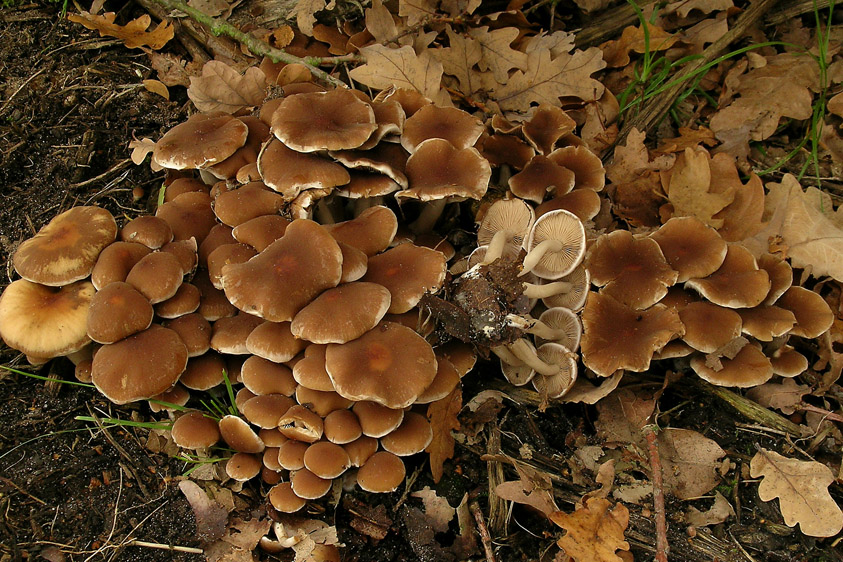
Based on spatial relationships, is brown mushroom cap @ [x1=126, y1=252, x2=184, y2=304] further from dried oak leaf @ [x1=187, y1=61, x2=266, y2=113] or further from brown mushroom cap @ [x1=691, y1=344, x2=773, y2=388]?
brown mushroom cap @ [x1=691, y1=344, x2=773, y2=388]

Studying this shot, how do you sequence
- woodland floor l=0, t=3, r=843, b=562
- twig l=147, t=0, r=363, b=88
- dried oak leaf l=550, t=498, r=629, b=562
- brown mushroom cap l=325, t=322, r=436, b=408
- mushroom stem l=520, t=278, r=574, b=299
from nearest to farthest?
dried oak leaf l=550, t=498, r=629, b=562, brown mushroom cap l=325, t=322, r=436, b=408, woodland floor l=0, t=3, r=843, b=562, mushroom stem l=520, t=278, r=574, b=299, twig l=147, t=0, r=363, b=88

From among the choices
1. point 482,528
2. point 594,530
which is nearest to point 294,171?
point 482,528

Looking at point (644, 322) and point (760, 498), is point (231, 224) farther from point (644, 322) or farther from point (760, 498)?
point (760, 498)

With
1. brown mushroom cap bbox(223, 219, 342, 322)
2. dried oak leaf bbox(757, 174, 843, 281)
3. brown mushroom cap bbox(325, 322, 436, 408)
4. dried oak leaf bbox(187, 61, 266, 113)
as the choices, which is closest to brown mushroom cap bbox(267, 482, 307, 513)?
brown mushroom cap bbox(325, 322, 436, 408)

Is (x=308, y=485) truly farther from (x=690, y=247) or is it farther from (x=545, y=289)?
(x=690, y=247)

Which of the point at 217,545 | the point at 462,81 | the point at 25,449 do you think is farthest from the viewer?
the point at 462,81

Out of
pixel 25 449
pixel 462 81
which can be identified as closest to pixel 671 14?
pixel 462 81
